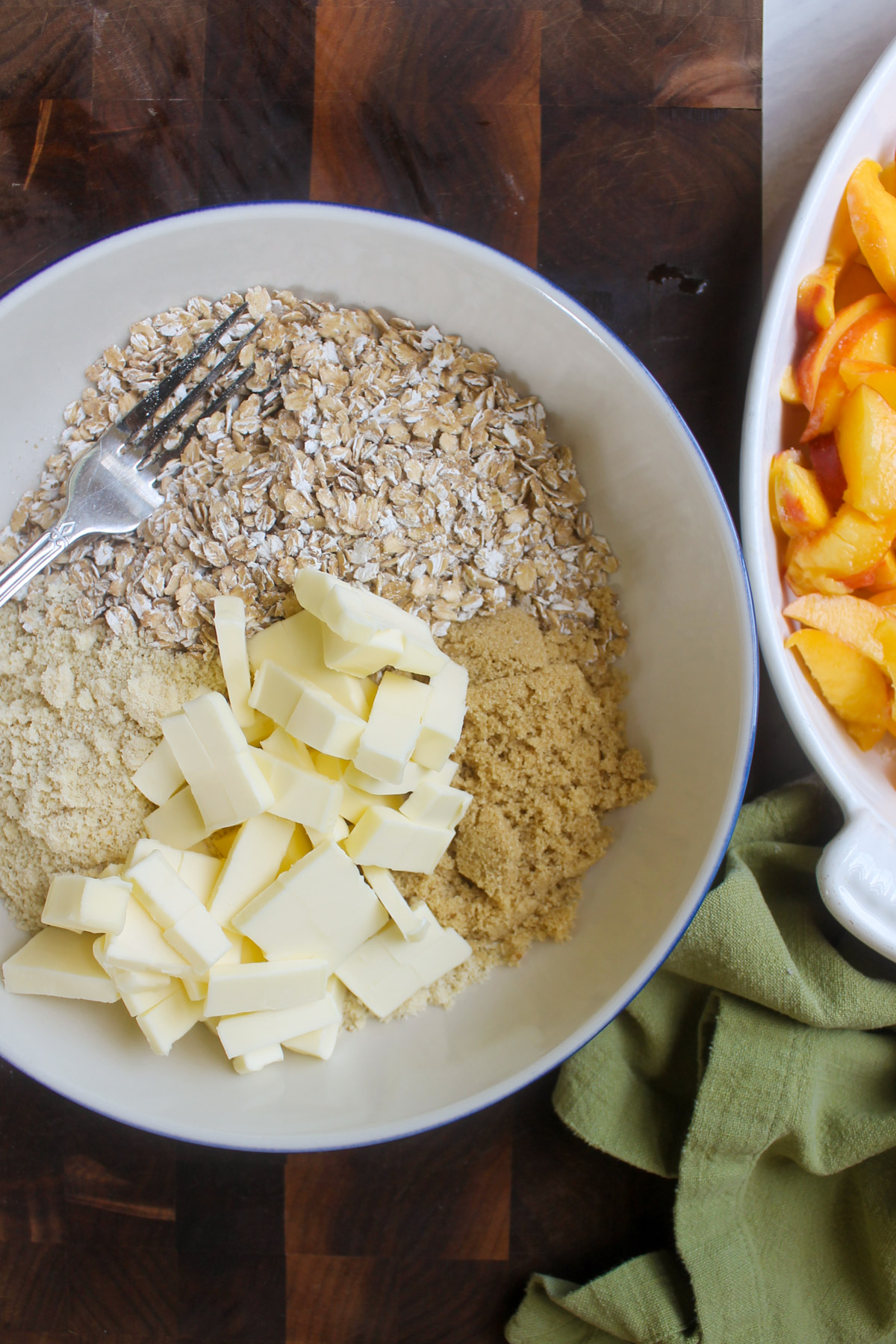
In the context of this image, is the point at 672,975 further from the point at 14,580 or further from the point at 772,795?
the point at 14,580

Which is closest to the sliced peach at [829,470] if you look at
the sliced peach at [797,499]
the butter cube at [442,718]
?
the sliced peach at [797,499]

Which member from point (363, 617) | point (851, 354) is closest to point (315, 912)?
point (363, 617)

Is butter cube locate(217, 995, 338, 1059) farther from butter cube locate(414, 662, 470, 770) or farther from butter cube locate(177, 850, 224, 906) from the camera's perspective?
butter cube locate(414, 662, 470, 770)

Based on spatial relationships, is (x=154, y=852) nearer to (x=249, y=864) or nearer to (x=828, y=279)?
(x=249, y=864)

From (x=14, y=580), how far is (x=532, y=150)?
0.69 meters

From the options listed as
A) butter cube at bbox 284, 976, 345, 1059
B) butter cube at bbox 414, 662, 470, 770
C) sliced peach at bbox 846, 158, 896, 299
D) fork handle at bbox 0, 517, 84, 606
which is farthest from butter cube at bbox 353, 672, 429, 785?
sliced peach at bbox 846, 158, 896, 299

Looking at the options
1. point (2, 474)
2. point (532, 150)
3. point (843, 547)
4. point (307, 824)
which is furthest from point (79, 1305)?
point (532, 150)

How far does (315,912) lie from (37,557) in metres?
0.42

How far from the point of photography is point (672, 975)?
3.02 feet

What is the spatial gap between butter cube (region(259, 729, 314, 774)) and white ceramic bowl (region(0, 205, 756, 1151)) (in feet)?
0.94

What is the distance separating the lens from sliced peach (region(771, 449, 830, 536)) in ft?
2.59

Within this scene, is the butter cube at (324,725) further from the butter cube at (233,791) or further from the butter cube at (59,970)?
the butter cube at (59,970)

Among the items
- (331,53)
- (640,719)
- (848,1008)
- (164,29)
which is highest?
(164,29)

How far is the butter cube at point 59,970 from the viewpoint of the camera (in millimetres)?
781
